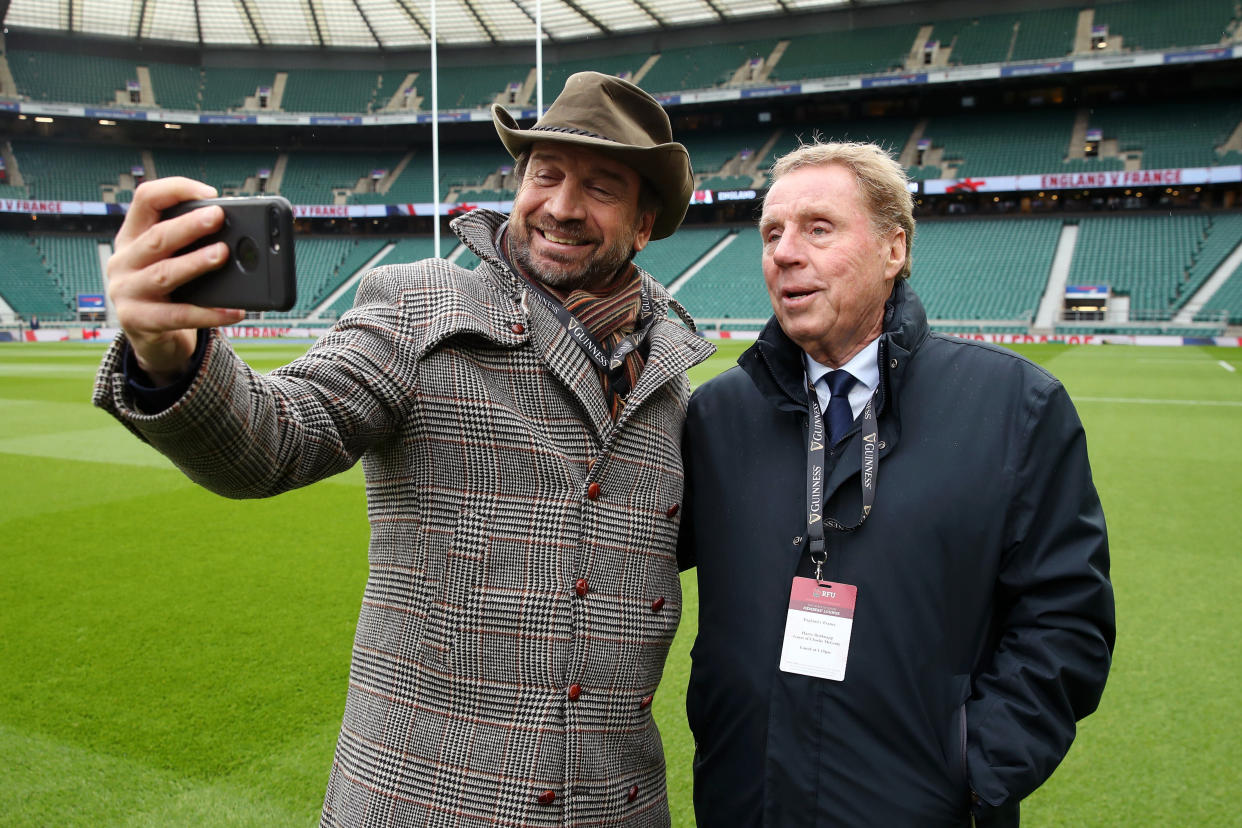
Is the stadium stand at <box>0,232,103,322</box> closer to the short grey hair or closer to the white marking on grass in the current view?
the white marking on grass

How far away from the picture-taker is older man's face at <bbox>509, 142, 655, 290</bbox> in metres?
2.11

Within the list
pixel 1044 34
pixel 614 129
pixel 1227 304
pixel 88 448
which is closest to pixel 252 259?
pixel 614 129

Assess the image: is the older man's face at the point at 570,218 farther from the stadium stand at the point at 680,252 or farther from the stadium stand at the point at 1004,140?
the stadium stand at the point at 1004,140

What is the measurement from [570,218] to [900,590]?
1096mm

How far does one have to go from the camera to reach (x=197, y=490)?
840 cm

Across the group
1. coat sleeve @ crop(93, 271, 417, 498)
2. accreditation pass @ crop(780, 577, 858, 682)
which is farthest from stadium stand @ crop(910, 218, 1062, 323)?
coat sleeve @ crop(93, 271, 417, 498)

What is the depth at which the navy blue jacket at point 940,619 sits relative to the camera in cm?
188

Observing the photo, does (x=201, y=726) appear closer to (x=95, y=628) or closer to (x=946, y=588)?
(x=95, y=628)

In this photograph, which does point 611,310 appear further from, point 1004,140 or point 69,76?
point 69,76

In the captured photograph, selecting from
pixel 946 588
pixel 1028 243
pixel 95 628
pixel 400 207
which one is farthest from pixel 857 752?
pixel 400 207

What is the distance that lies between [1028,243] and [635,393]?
130 feet

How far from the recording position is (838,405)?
2145 mm

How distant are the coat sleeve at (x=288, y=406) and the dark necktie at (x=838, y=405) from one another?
95 cm

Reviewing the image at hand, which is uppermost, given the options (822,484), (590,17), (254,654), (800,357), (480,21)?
(480,21)
